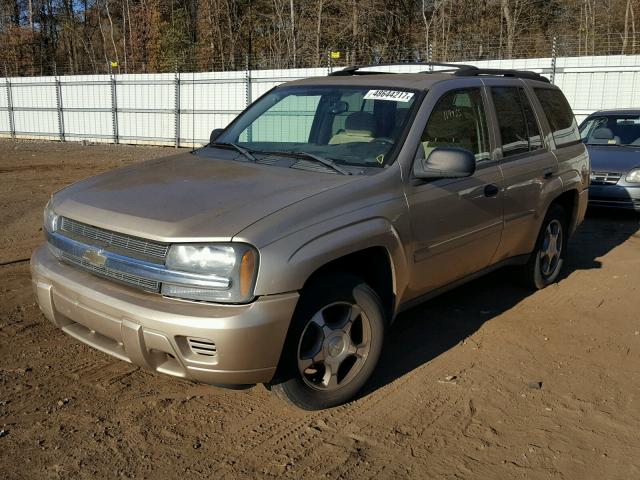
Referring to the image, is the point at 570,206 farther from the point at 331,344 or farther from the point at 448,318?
the point at 331,344

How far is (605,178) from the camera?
29.1 ft

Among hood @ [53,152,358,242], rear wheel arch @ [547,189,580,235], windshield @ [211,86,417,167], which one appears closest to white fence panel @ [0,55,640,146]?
rear wheel arch @ [547,189,580,235]

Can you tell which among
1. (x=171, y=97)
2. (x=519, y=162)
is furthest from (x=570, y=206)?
(x=171, y=97)

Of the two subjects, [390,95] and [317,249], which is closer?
[317,249]

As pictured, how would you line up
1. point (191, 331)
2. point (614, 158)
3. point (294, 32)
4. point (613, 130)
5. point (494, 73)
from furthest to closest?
1. point (294, 32)
2. point (613, 130)
3. point (614, 158)
4. point (494, 73)
5. point (191, 331)

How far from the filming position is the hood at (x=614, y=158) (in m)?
8.82

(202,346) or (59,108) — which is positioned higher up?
(59,108)

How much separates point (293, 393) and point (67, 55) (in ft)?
177

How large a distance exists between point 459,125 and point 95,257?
2.51m

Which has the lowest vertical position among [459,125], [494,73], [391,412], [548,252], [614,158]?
[391,412]

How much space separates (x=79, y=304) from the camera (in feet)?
10.5

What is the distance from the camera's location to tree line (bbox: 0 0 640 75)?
25.9 metres

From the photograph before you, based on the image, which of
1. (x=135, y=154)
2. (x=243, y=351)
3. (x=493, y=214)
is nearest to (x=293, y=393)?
(x=243, y=351)

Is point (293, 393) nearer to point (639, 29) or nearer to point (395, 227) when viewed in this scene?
point (395, 227)
